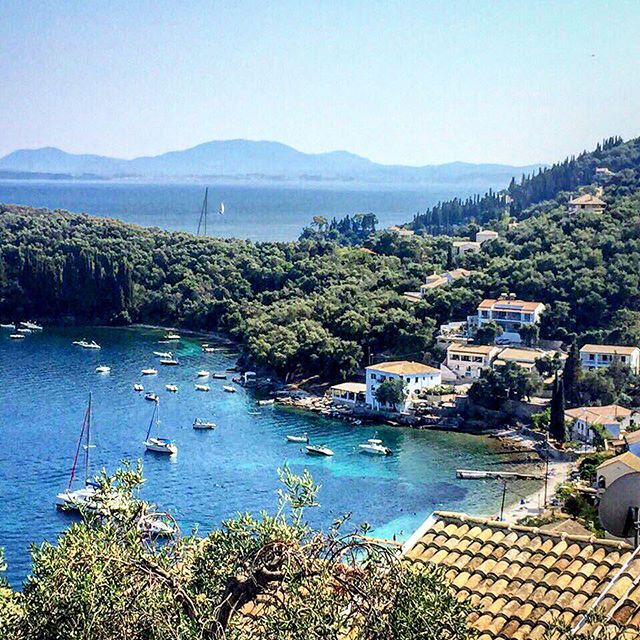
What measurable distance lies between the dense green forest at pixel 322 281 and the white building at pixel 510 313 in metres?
0.58

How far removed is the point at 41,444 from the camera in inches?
1129

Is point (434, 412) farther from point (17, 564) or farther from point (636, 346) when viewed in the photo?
point (17, 564)

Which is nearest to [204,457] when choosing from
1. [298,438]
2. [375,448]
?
[298,438]

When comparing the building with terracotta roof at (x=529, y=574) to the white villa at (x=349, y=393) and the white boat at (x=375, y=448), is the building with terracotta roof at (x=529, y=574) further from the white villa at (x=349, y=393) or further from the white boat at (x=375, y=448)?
the white villa at (x=349, y=393)

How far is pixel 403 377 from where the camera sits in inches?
1272

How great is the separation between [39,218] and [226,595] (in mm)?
65109

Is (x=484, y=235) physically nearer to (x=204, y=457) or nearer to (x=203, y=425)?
(x=203, y=425)

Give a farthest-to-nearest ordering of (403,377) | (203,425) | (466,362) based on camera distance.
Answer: (466,362), (403,377), (203,425)

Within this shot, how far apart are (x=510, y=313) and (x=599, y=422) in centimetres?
932

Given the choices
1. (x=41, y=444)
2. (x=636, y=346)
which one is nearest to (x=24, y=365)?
(x=41, y=444)

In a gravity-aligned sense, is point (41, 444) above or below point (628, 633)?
below

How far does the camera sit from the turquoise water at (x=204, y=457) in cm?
2306

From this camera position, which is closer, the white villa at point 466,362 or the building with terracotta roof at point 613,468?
the building with terracotta roof at point 613,468

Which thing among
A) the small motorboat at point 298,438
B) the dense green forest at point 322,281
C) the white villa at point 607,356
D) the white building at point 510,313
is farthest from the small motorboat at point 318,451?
the white building at point 510,313
